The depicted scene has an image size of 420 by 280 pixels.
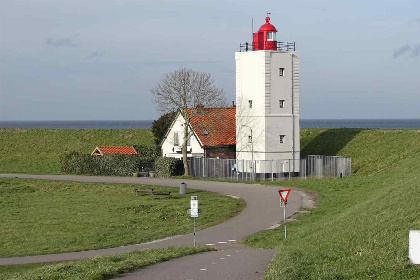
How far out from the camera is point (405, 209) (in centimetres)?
1953

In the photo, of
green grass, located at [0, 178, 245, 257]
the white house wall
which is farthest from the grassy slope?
the white house wall

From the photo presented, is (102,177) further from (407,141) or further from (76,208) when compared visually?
(407,141)

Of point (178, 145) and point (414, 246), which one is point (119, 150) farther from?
point (414, 246)

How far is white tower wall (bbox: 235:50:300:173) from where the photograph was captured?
54.0 meters

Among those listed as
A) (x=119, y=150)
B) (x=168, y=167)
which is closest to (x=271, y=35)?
(x=168, y=167)

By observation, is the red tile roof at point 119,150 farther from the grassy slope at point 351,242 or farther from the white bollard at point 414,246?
the white bollard at point 414,246

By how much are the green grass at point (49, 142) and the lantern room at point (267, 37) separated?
1109 inches

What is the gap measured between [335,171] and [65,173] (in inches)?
1023

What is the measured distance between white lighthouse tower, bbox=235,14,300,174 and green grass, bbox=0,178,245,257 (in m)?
10.1

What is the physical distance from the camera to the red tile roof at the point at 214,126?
194 feet

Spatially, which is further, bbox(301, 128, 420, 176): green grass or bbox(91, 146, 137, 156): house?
bbox(91, 146, 137, 156): house

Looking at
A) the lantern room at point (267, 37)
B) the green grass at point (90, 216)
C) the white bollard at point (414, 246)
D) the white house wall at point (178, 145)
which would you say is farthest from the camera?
the white house wall at point (178, 145)

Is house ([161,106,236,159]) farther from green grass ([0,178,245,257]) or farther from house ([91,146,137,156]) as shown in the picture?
green grass ([0,178,245,257])

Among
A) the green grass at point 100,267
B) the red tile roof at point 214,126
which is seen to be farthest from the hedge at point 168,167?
the green grass at point 100,267
